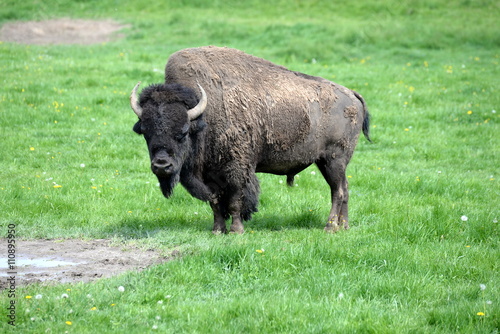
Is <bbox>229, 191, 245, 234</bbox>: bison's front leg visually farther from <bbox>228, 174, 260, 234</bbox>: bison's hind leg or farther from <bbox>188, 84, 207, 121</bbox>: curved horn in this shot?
<bbox>188, 84, 207, 121</bbox>: curved horn

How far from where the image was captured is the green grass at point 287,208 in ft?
18.4

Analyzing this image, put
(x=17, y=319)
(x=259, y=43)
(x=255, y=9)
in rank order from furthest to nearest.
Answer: (x=255, y=9)
(x=259, y=43)
(x=17, y=319)

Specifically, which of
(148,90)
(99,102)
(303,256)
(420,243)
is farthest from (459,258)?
(99,102)

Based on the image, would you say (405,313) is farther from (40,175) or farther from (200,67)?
(40,175)

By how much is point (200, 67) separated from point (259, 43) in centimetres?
1494

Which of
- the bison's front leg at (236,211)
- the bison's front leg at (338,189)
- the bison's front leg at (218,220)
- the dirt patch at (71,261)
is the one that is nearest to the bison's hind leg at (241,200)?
the bison's front leg at (236,211)

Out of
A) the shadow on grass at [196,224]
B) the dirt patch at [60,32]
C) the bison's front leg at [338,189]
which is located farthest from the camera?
the dirt patch at [60,32]

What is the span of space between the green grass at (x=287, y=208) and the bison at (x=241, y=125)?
0.56 m

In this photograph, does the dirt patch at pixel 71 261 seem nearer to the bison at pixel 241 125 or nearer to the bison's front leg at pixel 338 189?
the bison at pixel 241 125

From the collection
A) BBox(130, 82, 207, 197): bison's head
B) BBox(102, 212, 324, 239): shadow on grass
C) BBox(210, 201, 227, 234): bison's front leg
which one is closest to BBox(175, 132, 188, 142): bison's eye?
BBox(130, 82, 207, 197): bison's head

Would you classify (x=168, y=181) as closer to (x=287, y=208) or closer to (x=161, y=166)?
(x=161, y=166)

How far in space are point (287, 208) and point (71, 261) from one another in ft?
11.2

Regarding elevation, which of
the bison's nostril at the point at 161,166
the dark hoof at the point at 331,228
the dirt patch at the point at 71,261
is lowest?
the dark hoof at the point at 331,228

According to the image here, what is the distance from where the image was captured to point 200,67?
8531 millimetres
